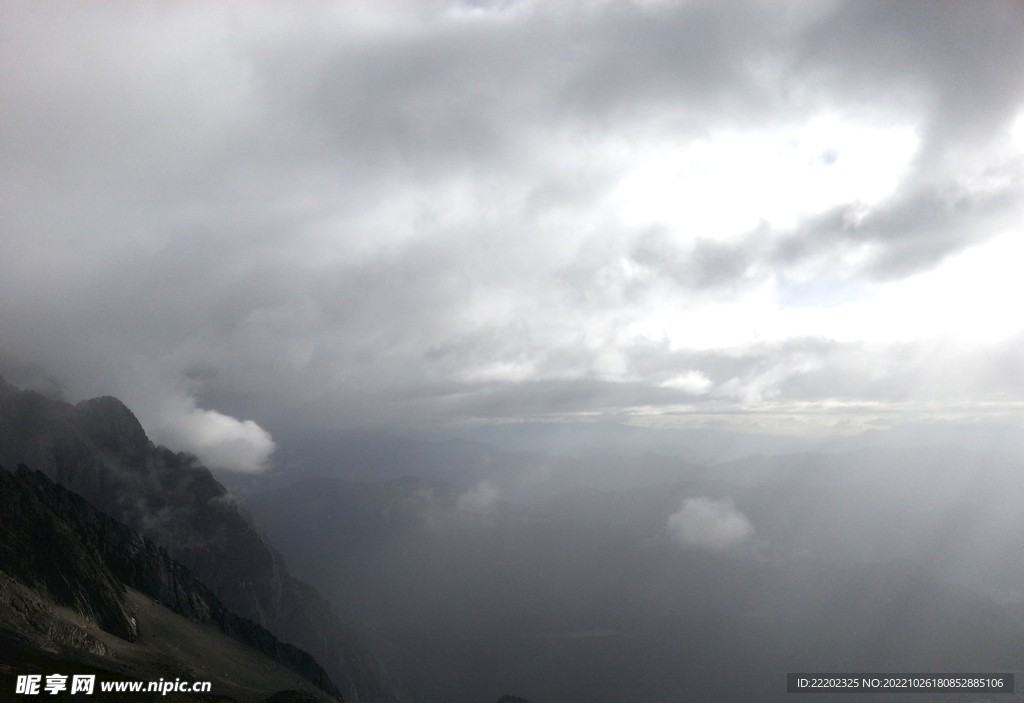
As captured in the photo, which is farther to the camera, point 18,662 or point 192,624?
point 192,624

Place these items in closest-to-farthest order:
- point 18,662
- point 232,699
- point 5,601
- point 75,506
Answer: point 18,662 < point 5,601 < point 232,699 < point 75,506

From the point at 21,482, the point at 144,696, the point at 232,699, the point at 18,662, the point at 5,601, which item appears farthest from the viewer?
the point at 21,482

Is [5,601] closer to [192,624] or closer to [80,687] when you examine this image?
[80,687]

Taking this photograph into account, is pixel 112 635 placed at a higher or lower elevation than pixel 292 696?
higher

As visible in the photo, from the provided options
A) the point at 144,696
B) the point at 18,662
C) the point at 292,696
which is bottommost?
the point at 292,696

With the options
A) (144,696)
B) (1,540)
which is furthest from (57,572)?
(144,696)

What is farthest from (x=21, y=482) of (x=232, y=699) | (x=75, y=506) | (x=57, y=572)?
(x=232, y=699)
